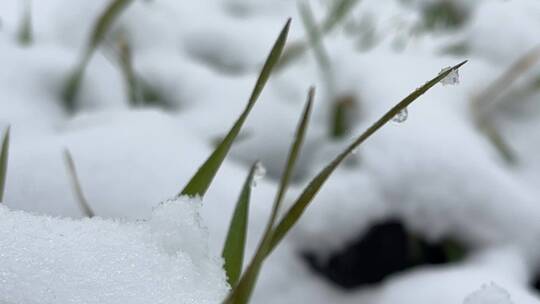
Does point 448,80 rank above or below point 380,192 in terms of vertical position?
above

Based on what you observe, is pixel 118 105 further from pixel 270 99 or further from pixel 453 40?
pixel 453 40


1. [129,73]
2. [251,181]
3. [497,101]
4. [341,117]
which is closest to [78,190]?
[251,181]

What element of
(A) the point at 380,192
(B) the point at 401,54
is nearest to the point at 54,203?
(A) the point at 380,192

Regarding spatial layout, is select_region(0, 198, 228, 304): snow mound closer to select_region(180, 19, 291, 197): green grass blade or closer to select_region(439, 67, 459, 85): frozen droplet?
select_region(180, 19, 291, 197): green grass blade

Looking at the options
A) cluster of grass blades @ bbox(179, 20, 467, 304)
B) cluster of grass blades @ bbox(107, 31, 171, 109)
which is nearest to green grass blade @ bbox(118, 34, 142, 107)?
cluster of grass blades @ bbox(107, 31, 171, 109)

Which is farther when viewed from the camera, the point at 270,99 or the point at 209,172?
the point at 270,99

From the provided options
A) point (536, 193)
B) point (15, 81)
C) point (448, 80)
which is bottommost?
point (15, 81)

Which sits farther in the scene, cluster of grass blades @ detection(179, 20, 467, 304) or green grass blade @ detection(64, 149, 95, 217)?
green grass blade @ detection(64, 149, 95, 217)

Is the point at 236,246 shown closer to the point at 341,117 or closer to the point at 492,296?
the point at 492,296
